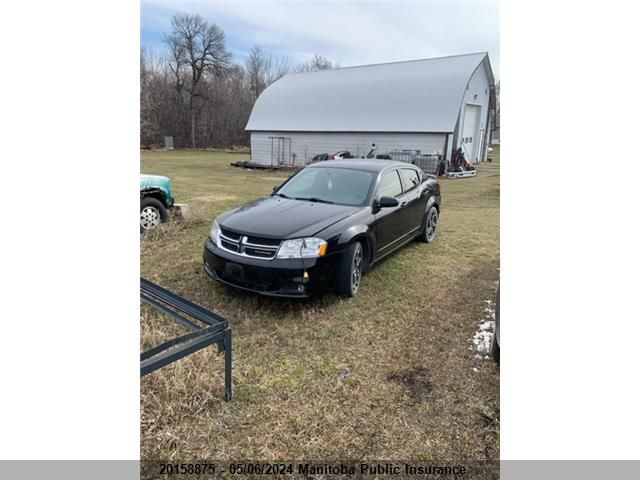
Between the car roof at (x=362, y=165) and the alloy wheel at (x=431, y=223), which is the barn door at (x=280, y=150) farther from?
the car roof at (x=362, y=165)

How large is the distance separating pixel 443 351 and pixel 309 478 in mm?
1654

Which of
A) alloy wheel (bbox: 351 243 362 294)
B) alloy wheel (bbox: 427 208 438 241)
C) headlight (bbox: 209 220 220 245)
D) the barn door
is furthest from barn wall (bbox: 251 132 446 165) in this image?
headlight (bbox: 209 220 220 245)

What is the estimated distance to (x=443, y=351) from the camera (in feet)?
10.8

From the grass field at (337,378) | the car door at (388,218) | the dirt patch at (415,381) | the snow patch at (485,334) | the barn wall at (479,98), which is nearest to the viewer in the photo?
the grass field at (337,378)

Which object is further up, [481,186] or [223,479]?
[481,186]

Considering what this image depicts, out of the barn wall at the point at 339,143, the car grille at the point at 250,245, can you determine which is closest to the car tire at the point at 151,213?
the car grille at the point at 250,245

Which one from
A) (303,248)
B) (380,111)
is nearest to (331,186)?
(303,248)

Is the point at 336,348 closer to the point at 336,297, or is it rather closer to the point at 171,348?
the point at 336,297

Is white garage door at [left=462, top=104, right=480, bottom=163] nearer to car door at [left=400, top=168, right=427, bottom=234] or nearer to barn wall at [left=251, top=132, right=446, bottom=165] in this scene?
barn wall at [left=251, top=132, right=446, bottom=165]

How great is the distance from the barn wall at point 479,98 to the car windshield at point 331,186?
16613mm

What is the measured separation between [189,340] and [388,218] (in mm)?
3047

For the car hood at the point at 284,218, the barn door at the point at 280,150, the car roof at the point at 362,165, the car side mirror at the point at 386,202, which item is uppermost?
the barn door at the point at 280,150

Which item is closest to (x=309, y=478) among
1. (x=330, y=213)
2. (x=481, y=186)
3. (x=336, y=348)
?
(x=336, y=348)

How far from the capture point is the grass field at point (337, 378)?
225 cm
